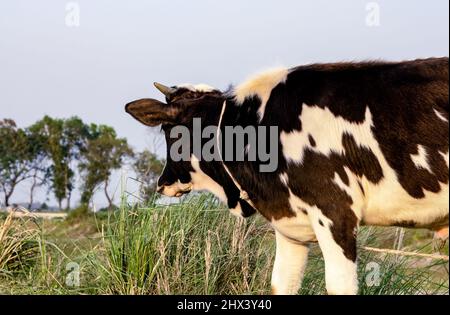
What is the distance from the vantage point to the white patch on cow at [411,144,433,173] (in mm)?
5816

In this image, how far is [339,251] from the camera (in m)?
5.94

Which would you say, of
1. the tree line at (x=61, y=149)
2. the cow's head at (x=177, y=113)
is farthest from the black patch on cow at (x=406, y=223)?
the tree line at (x=61, y=149)

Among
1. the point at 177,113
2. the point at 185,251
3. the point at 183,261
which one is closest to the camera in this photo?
the point at 177,113

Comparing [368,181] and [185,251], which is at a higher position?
[368,181]

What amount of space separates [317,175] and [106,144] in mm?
40984

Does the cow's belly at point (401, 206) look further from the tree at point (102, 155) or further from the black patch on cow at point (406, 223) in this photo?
the tree at point (102, 155)

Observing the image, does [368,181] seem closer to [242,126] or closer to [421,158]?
[421,158]

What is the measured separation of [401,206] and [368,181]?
0.30 m

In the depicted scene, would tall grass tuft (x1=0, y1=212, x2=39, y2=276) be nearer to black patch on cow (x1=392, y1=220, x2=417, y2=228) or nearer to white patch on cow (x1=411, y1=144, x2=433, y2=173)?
black patch on cow (x1=392, y1=220, x2=417, y2=228)

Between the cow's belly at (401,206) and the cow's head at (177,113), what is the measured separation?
1.64 metres

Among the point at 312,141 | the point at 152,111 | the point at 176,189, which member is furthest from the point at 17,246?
the point at 312,141

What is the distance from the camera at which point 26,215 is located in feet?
30.3

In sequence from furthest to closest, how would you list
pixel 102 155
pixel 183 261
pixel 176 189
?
pixel 102 155
pixel 183 261
pixel 176 189
